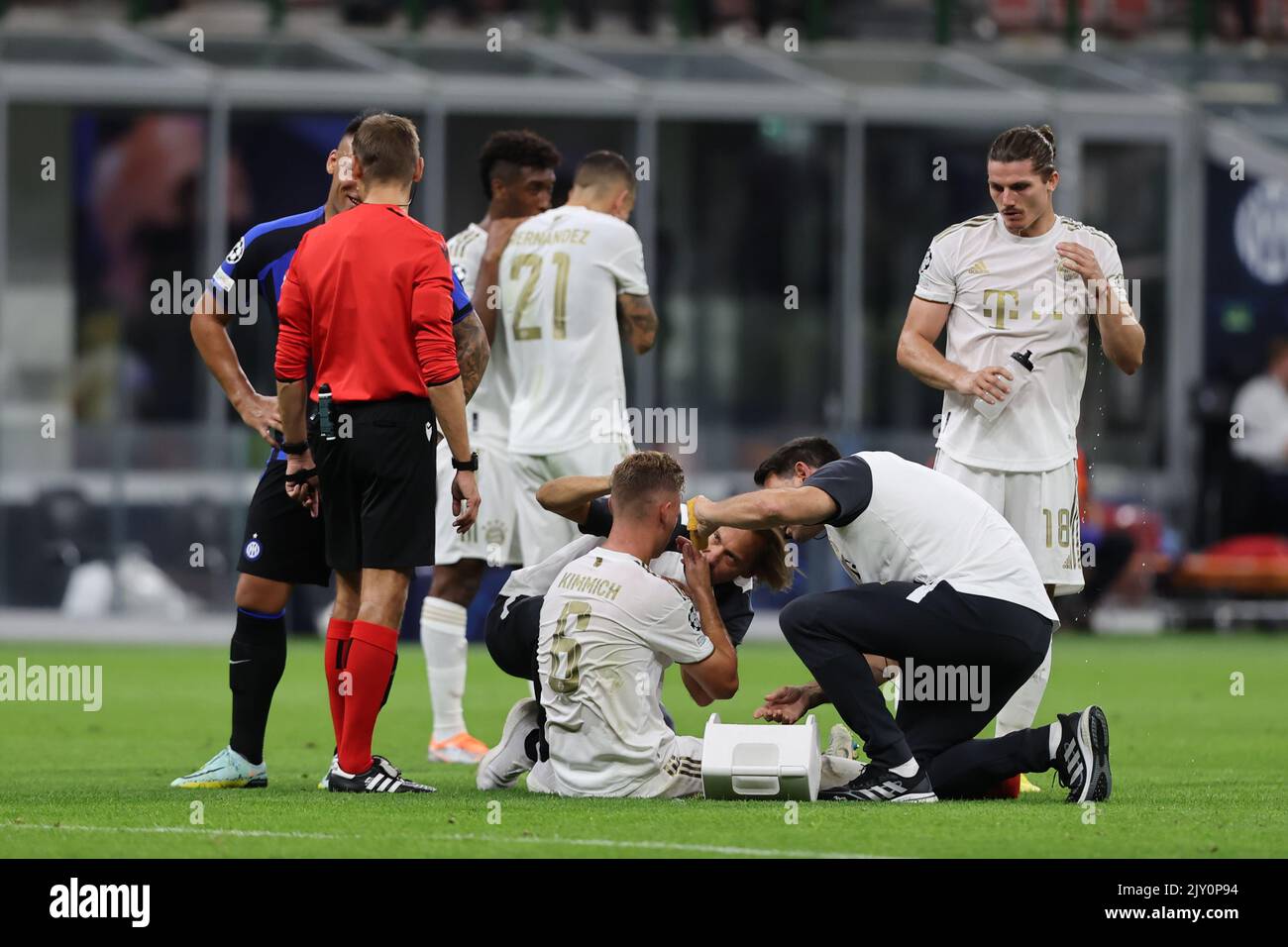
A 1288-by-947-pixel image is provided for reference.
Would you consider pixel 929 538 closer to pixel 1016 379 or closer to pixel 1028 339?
pixel 1016 379

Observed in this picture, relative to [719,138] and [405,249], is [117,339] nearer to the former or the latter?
[719,138]

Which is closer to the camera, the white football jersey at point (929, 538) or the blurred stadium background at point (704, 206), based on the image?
the white football jersey at point (929, 538)

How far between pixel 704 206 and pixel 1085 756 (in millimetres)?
18302

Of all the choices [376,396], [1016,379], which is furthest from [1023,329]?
[376,396]

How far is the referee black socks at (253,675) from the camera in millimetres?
7387

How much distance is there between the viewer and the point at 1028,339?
7.69m

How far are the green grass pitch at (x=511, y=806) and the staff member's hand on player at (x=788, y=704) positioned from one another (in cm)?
43

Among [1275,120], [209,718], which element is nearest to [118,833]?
[209,718]

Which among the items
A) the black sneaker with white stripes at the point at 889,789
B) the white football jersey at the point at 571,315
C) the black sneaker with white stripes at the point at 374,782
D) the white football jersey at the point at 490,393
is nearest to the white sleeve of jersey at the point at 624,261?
the white football jersey at the point at 571,315

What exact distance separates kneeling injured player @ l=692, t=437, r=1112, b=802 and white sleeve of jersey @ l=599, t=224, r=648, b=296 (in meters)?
2.04

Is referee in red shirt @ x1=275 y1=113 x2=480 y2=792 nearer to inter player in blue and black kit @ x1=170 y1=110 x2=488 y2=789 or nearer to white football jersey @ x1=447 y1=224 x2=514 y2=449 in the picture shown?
inter player in blue and black kit @ x1=170 y1=110 x2=488 y2=789

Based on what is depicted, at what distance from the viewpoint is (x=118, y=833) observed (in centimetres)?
591

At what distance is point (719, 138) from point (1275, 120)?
18.3ft

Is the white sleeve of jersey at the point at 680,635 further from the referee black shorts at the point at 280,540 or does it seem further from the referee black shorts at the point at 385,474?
the referee black shorts at the point at 280,540
